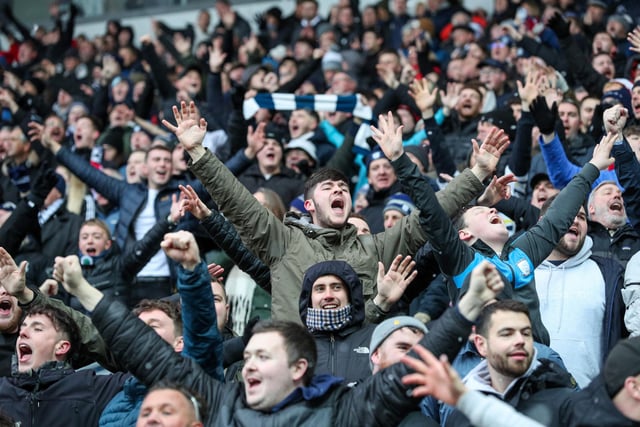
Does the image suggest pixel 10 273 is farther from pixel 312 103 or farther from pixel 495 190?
pixel 312 103

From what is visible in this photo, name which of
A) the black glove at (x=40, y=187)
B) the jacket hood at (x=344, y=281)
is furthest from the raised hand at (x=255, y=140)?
the jacket hood at (x=344, y=281)

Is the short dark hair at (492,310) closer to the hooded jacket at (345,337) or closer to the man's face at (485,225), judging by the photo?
the hooded jacket at (345,337)

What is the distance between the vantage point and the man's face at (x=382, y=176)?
8.74 metres

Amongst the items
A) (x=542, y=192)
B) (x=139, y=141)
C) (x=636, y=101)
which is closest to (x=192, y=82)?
(x=139, y=141)

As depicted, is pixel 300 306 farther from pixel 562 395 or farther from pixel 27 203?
pixel 27 203

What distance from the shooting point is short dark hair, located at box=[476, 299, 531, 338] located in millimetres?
5051

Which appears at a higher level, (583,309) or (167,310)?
(167,310)

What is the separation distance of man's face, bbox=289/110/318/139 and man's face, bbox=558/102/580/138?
9.22ft

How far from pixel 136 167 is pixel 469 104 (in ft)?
10.4

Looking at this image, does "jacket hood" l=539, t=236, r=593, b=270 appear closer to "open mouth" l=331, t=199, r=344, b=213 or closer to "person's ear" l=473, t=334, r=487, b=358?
"open mouth" l=331, t=199, r=344, b=213

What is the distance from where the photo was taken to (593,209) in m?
7.30

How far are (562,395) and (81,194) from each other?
701 cm

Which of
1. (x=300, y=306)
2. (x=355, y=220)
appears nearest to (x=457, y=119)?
(x=355, y=220)

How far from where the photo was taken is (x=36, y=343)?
237 inches
